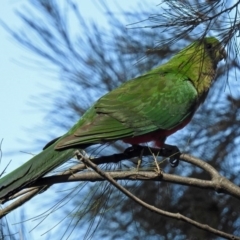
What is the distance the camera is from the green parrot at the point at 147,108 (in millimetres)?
3127

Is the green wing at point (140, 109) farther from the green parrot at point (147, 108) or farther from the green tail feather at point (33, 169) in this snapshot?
the green tail feather at point (33, 169)

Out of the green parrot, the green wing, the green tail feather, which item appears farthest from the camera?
the green wing

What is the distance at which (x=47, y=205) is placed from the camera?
430cm

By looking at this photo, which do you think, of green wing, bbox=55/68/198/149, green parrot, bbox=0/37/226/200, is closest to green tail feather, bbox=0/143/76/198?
green parrot, bbox=0/37/226/200

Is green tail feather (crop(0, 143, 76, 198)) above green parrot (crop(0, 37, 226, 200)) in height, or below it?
below

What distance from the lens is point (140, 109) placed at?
143 inches

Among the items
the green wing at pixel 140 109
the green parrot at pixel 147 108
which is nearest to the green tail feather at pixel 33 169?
the green parrot at pixel 147 108

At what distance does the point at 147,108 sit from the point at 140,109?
0.05 metres

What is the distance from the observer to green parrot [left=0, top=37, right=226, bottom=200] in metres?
3.13

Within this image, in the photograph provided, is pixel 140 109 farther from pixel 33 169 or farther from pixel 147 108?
pixel 33 169

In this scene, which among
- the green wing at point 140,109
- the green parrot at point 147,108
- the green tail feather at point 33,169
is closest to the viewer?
the green tail feather at point 33,169

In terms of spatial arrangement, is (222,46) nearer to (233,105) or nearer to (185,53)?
(185,53)

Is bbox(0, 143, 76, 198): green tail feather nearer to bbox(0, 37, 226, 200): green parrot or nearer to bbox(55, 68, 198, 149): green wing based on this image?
bbox(0, 37, 226, 200): green parrot

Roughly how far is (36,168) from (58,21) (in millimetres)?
1851
